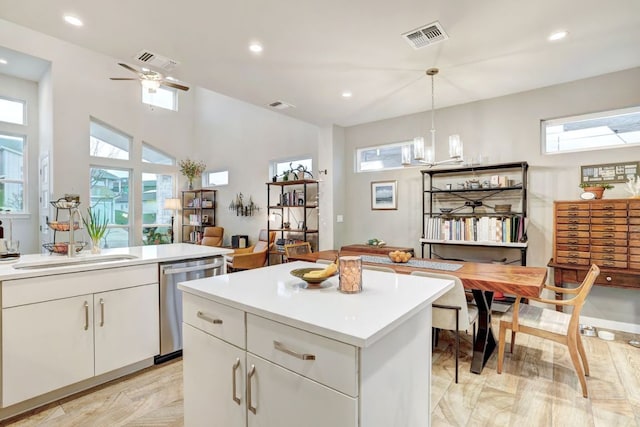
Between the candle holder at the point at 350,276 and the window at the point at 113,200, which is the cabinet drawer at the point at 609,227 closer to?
the candle holder at the point at 350,276

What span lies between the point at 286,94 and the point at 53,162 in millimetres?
4635

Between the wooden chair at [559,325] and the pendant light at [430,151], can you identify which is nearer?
the wooden chair at [559,325]

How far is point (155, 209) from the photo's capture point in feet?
24.5

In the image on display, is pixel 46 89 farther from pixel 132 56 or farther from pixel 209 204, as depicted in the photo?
pixel 132 56

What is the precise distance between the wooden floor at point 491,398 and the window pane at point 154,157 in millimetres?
5945

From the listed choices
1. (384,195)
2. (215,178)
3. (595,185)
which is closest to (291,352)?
(595,185)

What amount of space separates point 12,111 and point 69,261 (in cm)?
557

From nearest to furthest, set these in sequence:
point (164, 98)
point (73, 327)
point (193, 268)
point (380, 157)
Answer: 1. point (73, 327)
2. point (193, 268)
3. point (380, 157)
4. point (164, 98)

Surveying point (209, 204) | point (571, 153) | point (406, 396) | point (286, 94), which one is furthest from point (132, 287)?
point (209, 204)

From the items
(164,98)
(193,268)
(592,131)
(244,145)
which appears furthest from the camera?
(164,98)

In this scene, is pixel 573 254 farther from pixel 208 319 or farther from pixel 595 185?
pixel 208 319

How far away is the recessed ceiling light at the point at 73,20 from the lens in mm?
2399

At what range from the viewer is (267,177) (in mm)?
6477

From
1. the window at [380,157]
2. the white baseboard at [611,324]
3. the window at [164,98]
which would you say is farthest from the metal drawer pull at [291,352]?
the window at [164,98]
